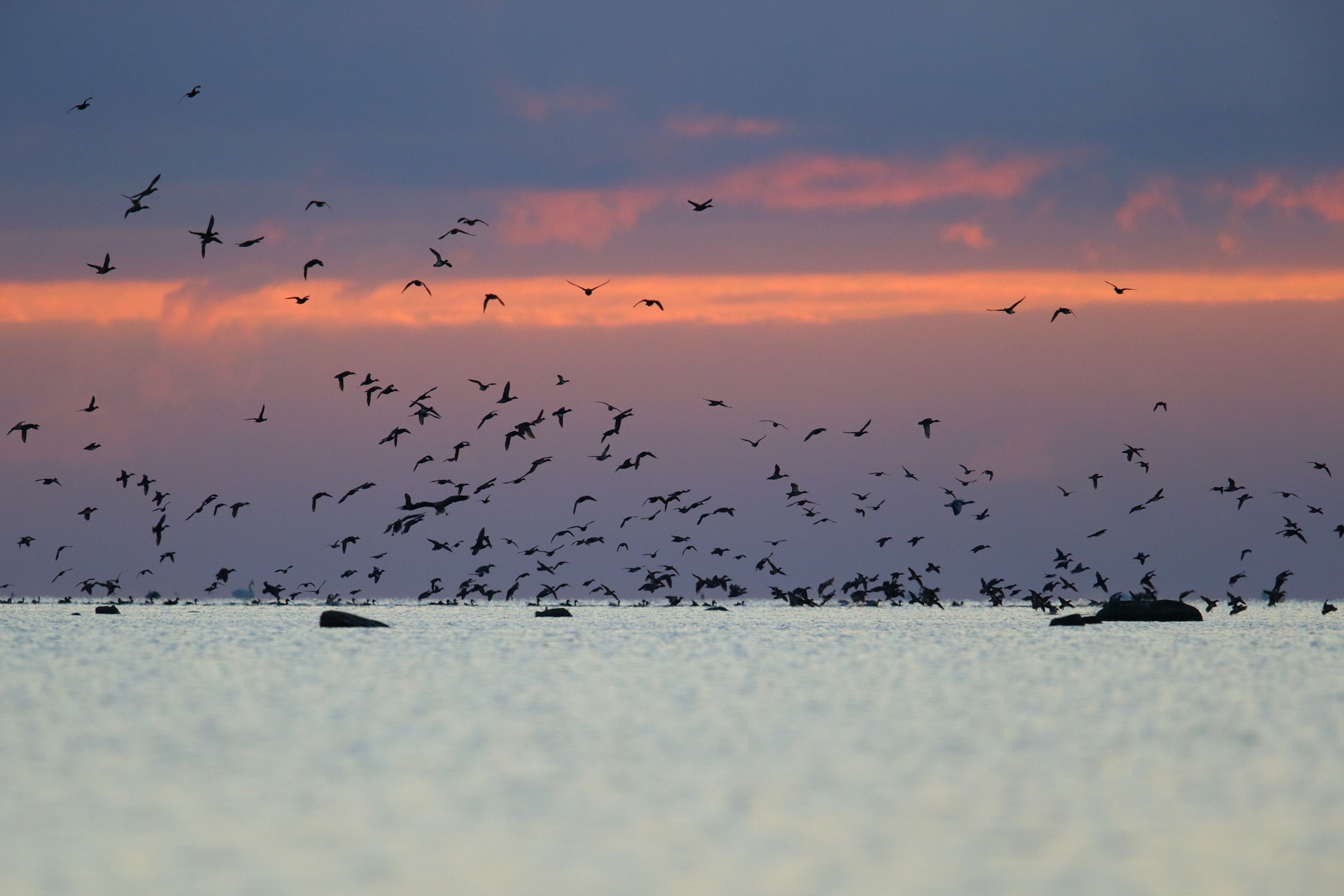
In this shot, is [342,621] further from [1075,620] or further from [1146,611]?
[1146,611]

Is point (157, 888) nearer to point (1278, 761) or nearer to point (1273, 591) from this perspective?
point (1278, 761)

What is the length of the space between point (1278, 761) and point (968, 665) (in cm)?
2750

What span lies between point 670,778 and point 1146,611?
79.5m

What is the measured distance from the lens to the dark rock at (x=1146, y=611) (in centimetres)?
9600

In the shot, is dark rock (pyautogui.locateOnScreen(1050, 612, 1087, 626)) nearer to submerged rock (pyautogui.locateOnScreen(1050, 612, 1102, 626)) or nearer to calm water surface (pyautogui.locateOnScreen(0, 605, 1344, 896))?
submerged rock (pyautogui.locateOnScreen(1050, 612, 1102, 626))

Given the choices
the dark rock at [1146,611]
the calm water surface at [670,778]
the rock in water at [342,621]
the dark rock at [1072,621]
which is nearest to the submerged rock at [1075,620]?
the dark rock at [1072,621]

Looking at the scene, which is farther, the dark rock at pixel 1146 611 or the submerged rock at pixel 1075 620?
the dark rock at pixel 1146 611

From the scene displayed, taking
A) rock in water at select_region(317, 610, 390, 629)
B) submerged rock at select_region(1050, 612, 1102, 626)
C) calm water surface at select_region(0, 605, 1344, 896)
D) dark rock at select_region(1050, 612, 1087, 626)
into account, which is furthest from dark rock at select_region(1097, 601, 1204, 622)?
rock in water at select_region(317, 610, 390, 629)

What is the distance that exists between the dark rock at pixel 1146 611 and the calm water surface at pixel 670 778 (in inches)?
1610

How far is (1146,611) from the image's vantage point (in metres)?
98.3

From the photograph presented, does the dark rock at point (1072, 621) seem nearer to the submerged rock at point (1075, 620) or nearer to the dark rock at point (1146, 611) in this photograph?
the submerged rock at point (1075, 620)

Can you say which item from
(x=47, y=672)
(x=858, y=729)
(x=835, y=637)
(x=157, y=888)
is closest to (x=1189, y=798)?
(x=858, y=729)

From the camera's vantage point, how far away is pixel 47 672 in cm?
5191

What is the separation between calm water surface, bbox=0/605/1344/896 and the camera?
1823 centimetres
